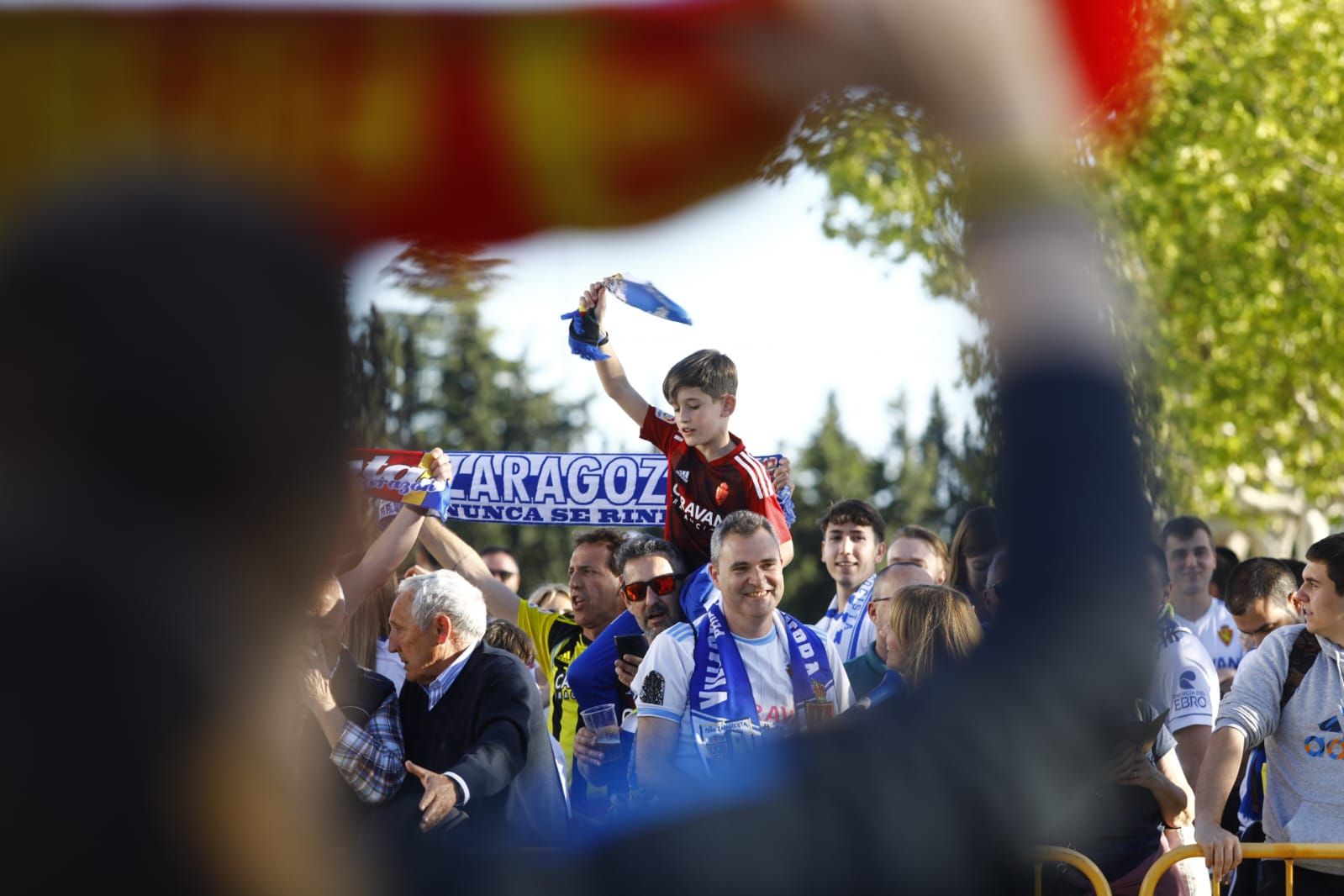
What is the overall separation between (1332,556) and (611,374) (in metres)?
3.61

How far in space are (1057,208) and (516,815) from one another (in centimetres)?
55

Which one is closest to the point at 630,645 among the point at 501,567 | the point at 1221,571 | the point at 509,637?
the point at 509,637

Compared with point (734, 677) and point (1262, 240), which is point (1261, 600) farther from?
point (1262, 240)

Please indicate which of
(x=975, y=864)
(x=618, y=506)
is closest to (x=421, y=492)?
(x=975, y=864)

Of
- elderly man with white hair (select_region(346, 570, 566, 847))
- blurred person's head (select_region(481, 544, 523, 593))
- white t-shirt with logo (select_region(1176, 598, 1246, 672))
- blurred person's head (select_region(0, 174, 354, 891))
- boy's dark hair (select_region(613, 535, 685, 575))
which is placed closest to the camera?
blurred person's head (select_region(0, 174, 354, 891))

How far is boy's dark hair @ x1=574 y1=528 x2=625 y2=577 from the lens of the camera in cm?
163

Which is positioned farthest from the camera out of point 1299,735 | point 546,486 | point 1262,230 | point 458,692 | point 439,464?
point 1262,230

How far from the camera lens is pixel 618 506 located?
1286 mm

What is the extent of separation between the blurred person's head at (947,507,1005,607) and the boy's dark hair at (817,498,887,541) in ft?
0.15

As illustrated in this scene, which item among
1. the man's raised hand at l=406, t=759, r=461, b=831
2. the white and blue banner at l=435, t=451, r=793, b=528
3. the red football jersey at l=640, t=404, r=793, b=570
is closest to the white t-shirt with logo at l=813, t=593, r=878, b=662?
the red football jersey at l=640, t=404, r=793, b=570

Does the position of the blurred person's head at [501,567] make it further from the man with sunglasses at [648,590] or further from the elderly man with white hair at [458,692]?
the man with sunglasses at [648,590]

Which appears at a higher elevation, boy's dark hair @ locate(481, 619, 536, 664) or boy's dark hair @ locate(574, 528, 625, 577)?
boy's dark hair @ locate(574, 528, 625, 577)

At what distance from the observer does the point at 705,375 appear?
0.83 meters

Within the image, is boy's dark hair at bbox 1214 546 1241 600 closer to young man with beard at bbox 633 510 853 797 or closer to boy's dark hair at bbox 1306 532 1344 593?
boy's dark hair at bbox 1306 532 1344 593
